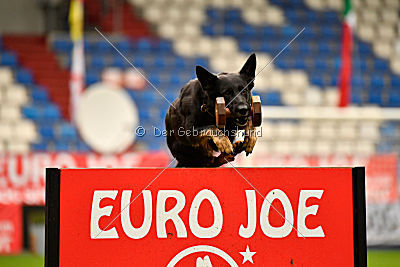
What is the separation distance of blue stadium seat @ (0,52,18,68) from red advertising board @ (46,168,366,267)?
32.0 ft

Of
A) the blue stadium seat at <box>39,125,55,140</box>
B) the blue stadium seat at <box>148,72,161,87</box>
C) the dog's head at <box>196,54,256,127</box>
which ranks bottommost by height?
the dog's head at <box>196,54,256,127</box>

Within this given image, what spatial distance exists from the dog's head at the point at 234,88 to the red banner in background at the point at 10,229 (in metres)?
6.62

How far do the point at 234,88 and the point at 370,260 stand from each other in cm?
586

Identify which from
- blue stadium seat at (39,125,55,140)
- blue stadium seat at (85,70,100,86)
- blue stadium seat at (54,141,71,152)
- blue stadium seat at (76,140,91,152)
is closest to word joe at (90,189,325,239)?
blue stadium seat at (76,140,91,152)

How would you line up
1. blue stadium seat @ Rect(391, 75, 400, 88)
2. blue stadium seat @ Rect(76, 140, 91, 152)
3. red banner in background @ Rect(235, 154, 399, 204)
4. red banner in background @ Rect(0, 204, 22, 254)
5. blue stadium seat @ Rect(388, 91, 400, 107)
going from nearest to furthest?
1. red banner in background @ Rect(0, 204, 22, 254)
2. red banner in background @ Rect(235, 154, 399, 204)
3. blue stadium seat @ Rect(76, 140, 91, 152)
4. blue stadium seat @ Rect(388, 91, 400, 107)
5. blue stadium seat @ Rect(391, 75, 400, 88)

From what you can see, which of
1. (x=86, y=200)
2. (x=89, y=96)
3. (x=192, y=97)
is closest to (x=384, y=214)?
(x=89, y=96)

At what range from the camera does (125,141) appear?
32.9 ft

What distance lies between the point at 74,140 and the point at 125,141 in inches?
43.1

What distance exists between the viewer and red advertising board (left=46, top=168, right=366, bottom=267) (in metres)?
2.84

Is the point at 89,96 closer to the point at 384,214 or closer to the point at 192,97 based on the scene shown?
the point at 384,214

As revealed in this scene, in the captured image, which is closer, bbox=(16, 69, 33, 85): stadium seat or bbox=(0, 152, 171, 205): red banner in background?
bbox=(0, 152, 171, 205): red banner in background

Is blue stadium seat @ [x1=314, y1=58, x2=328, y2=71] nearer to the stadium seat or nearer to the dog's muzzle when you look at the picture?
the stadium seat

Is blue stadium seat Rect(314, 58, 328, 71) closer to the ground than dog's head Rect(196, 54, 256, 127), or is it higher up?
higher up

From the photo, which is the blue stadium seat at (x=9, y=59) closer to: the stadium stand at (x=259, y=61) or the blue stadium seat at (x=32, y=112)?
the stadium stand at (x=259, y=61)
